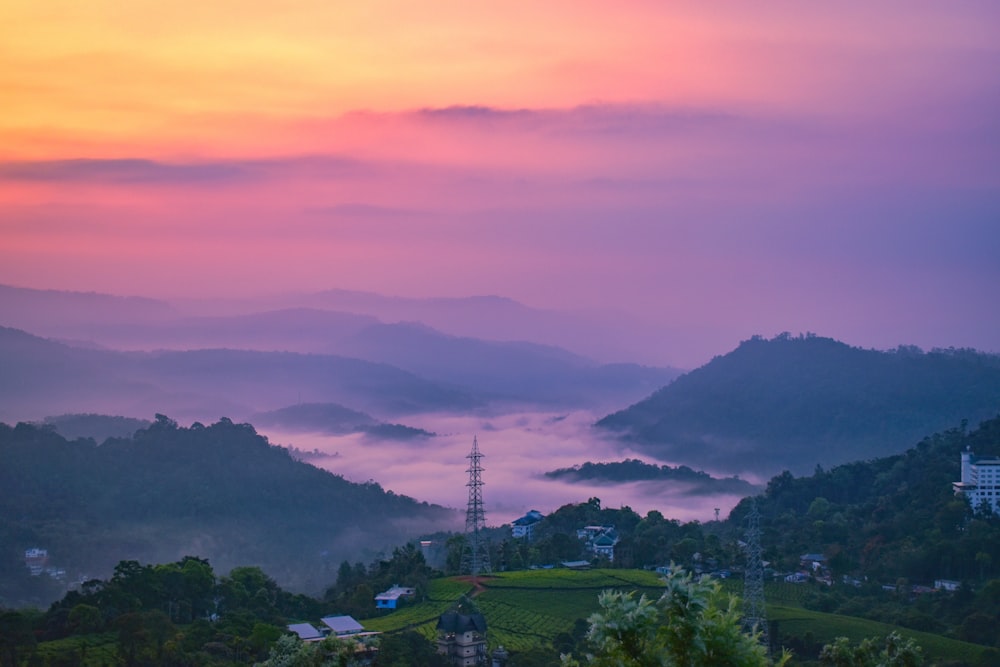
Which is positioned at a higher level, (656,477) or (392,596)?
(656,477)

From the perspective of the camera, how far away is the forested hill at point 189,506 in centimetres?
4850

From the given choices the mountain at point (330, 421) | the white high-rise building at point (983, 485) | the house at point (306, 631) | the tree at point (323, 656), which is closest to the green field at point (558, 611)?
the house at point (306, 631)

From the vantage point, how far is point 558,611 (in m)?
31.7

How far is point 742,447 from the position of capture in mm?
78312

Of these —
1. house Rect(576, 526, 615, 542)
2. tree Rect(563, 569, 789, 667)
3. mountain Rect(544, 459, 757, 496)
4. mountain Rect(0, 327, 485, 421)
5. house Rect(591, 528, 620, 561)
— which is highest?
mountain Rect(0, 327, 485, 421)

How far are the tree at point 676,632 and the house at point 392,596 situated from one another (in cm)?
2313

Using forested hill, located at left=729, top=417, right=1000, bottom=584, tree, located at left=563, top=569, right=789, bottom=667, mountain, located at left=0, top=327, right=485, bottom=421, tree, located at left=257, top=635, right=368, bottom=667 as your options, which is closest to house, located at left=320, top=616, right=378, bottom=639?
tree, located at left=257, top=635, right=368, bottom=667

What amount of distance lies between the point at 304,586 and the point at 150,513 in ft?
26.6

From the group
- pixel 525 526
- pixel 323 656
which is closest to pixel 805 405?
pixel 525 526

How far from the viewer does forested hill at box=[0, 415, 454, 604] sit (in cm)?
4850

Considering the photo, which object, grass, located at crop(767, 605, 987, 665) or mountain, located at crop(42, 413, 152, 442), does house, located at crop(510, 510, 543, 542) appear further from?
mountain, located at crop(42, 413, 152, 442)

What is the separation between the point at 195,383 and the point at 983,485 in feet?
213

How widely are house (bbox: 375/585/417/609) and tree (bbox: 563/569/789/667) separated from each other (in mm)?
23132

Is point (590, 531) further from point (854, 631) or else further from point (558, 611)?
point (854, 631)
